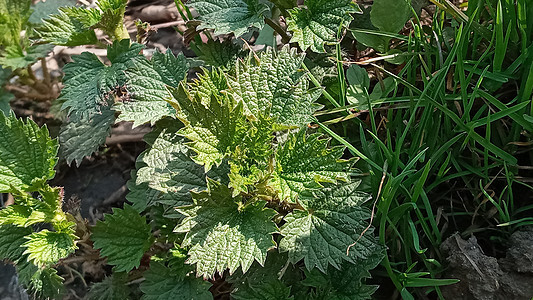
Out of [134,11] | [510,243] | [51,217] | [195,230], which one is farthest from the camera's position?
[134,11]

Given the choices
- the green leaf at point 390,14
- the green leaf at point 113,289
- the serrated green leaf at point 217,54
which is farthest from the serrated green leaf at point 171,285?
the green leaf at point 390,14

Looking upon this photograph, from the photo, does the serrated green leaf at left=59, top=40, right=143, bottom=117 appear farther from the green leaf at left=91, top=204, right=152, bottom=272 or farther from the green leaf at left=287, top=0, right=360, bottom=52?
the green leaf at left=287, top=0, right=360, bottom=52

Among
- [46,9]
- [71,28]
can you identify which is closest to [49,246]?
[71,28]

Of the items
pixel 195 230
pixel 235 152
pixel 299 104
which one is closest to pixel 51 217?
pixel 195 230

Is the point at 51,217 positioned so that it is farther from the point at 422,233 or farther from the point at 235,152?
the point at 422,233

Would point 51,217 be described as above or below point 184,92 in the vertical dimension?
below

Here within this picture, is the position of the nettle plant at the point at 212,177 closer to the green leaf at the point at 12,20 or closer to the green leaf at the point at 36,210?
the green leaf at the point at 36,210

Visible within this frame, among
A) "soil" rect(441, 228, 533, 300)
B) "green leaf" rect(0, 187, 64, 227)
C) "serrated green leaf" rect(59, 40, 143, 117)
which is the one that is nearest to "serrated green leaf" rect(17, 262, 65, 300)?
"green leaf" rect(0, 187, 64, 227)
